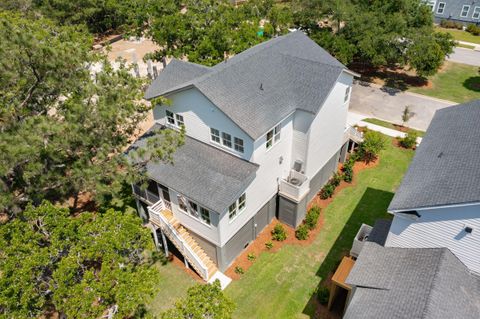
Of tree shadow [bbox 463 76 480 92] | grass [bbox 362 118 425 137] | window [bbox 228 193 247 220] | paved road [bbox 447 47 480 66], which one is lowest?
grass [bbox 362 118 425 137]

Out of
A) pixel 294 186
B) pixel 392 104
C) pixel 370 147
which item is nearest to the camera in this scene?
pixel 294 186

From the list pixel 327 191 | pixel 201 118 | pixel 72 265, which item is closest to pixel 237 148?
pixel 201 118

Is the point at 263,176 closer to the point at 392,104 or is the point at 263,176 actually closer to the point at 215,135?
the point at 215,135

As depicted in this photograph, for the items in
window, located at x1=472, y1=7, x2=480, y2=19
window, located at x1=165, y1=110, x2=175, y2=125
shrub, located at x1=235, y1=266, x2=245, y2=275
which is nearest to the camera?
shrub, located at x1=235, y1=266, x2=245, y2=275

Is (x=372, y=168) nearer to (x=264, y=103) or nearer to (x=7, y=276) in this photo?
(x=264, y=103)

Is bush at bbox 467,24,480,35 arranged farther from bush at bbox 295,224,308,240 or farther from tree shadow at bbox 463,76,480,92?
bush at bbox 295,224,308,240

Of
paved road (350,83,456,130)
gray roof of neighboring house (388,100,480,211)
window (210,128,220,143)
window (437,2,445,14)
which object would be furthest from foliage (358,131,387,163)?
window (437,2,445,14)

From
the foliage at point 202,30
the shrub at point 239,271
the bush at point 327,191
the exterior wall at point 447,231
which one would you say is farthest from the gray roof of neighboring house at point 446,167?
the foliage at point 202,30
